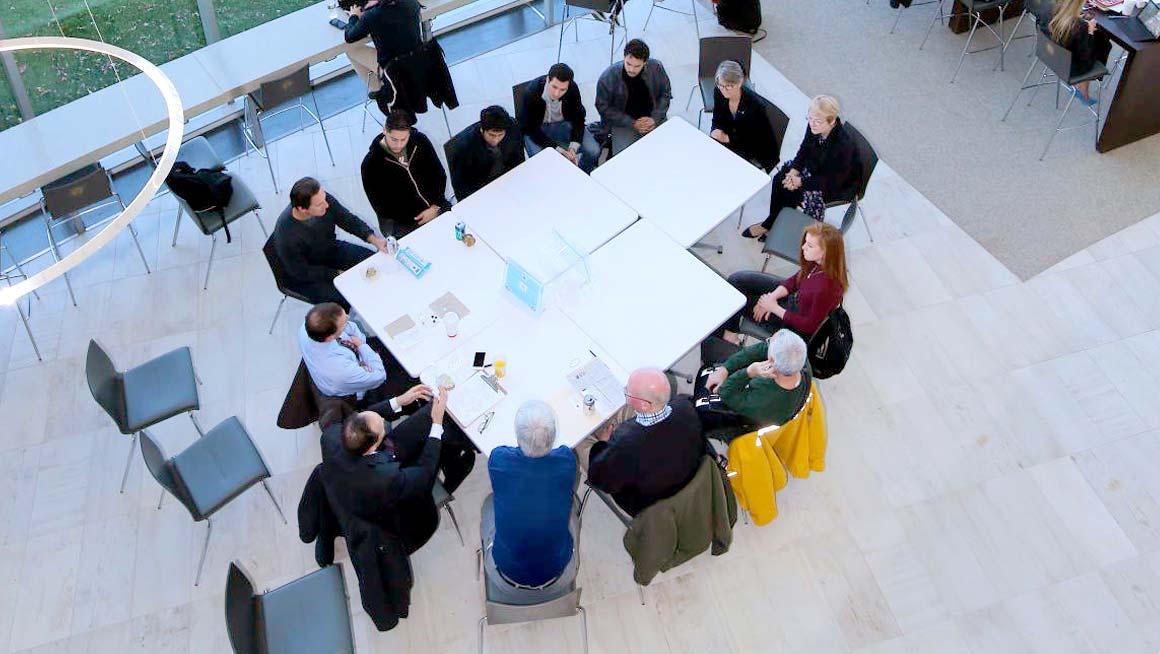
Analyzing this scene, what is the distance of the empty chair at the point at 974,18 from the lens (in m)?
6.77

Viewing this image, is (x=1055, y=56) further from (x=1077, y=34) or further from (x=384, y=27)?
(x=384, y=27)

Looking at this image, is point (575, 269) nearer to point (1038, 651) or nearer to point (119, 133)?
point (1038, 651)

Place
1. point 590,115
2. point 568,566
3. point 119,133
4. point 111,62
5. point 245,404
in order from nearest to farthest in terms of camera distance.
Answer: point 568,566, point 245,404, point 119,133, point 111,62, point 590,115

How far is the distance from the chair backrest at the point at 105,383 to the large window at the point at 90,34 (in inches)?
105

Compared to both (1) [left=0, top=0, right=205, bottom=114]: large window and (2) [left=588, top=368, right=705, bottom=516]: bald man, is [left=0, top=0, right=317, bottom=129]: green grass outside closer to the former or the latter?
(1) [left=0, top=0, right=205, bottom=114]: large window

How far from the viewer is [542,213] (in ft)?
16.9

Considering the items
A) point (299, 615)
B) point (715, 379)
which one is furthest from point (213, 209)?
point (715, 379)

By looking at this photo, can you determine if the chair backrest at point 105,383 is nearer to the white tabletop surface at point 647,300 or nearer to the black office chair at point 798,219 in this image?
the white tabletop surface at point 647,300

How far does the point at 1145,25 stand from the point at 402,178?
5107 mm

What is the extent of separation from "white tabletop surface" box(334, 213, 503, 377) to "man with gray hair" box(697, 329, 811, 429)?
1233 mm

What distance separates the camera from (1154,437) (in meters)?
4.93

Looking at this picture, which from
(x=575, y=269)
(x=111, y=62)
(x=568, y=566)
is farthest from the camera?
(x=111, y=62)

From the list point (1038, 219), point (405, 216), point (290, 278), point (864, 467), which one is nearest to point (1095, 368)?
point (1038, 219)

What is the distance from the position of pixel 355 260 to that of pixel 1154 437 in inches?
185
